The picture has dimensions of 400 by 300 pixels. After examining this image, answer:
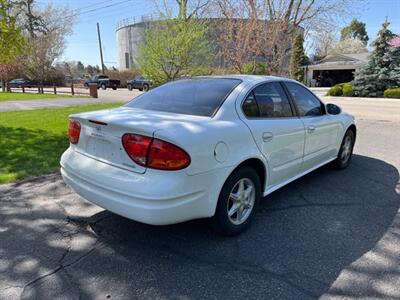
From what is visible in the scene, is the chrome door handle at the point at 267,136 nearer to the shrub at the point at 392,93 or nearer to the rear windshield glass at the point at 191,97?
the rear windshield glass at the point at 191,97

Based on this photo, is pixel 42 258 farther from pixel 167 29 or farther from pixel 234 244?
pixel 167 29

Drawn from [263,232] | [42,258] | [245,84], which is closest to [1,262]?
[42,258]

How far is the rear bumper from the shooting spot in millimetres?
2488

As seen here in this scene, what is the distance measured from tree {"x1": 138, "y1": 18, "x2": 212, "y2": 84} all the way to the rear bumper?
418 inches

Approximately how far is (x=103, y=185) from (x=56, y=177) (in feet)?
8.31

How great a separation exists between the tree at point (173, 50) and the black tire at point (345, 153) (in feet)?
29.2

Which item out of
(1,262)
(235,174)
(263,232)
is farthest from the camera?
(263,232)

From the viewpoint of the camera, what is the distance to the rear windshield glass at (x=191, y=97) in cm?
321

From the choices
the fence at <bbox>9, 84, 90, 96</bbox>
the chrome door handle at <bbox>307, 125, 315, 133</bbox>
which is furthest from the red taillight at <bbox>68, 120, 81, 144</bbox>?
Answer: the fence at <bbox>9, 84, 90, 96</bbox>

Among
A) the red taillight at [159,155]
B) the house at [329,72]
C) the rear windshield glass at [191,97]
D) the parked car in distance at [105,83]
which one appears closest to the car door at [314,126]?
the rear windshield glass at [191,97]

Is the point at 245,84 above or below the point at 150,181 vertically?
above

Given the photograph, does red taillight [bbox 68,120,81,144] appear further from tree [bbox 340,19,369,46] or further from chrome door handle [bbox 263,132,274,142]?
tree [bbox 340,19,369,46]

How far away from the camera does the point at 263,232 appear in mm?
3250

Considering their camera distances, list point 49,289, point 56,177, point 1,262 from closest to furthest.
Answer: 1. point 49,289
2. point 1,262
3. point 56,177
